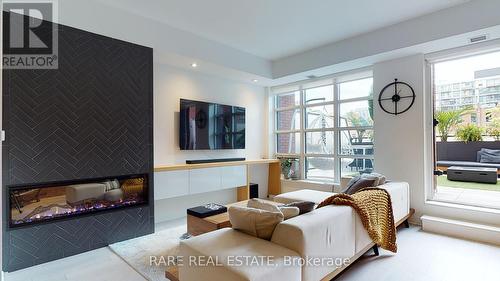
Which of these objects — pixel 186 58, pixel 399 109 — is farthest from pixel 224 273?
pixel 399 109

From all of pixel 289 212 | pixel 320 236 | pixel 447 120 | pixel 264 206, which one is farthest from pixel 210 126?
pixel 447 120

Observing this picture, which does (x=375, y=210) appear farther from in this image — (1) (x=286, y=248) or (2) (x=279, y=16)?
(2) (x=279, y=16)

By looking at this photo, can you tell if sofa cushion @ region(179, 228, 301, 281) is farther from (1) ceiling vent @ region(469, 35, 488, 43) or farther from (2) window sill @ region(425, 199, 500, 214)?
(1) ceiling vent @ region(469, 35, 488, 43)

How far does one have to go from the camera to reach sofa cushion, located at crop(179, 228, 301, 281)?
146cm

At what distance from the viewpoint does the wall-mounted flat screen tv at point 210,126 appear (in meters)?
4.31

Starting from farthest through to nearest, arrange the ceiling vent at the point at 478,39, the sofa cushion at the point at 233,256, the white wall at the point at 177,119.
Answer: the white wall at the point at 177,119 < the ceiling vent at the point at 478,39 < the sofa cushion at the point at 233,256

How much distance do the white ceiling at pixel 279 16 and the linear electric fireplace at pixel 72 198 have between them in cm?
215

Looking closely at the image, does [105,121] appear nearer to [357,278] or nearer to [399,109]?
[357,278]

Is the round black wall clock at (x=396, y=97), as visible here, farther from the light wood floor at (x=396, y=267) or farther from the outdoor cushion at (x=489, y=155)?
the light wood floor at (x=396, y=267)

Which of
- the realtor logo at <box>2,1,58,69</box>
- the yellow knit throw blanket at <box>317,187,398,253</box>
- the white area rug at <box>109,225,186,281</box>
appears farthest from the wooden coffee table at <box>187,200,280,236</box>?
the realtor logo at <box>2,1,58,69</box>

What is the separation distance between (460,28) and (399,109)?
125cm

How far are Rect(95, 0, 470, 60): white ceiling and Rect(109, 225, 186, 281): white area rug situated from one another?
2.85 meters

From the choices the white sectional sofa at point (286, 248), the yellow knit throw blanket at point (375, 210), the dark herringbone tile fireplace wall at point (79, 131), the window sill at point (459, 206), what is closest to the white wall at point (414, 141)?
the window sill at point (459, 206)

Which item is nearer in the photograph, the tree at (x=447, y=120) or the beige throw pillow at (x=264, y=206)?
the beige throw pillow at (x=264, y=206)
